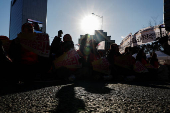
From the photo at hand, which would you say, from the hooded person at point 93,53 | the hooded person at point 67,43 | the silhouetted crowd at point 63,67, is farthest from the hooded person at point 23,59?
the hooded person at point 93,53

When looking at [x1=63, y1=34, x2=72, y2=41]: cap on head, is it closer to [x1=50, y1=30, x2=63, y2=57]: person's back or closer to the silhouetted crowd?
the silhouetted crowd

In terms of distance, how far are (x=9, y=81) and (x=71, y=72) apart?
5.55 feet

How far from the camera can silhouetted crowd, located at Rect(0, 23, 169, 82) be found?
9.93 ft

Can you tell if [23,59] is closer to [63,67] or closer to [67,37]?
[63,67]

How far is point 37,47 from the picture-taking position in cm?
350

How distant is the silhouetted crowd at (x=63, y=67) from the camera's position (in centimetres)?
303

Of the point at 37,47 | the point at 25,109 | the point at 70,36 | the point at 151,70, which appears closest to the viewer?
the point at 25,109

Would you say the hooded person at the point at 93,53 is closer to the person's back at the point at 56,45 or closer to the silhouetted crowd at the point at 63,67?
the silhouetted crowd at the point at 63,67

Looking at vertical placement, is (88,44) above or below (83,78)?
above

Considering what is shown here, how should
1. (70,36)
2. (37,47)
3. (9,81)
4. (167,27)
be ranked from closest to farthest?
(9,81)
(37,47)
(70,36)
(167,27)

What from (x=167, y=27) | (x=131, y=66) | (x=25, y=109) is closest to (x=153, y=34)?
(x=167, y=27)

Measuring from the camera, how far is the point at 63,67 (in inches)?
154

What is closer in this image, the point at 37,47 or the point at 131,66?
the point at 37,47

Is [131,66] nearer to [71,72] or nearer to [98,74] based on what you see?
[98,74]
